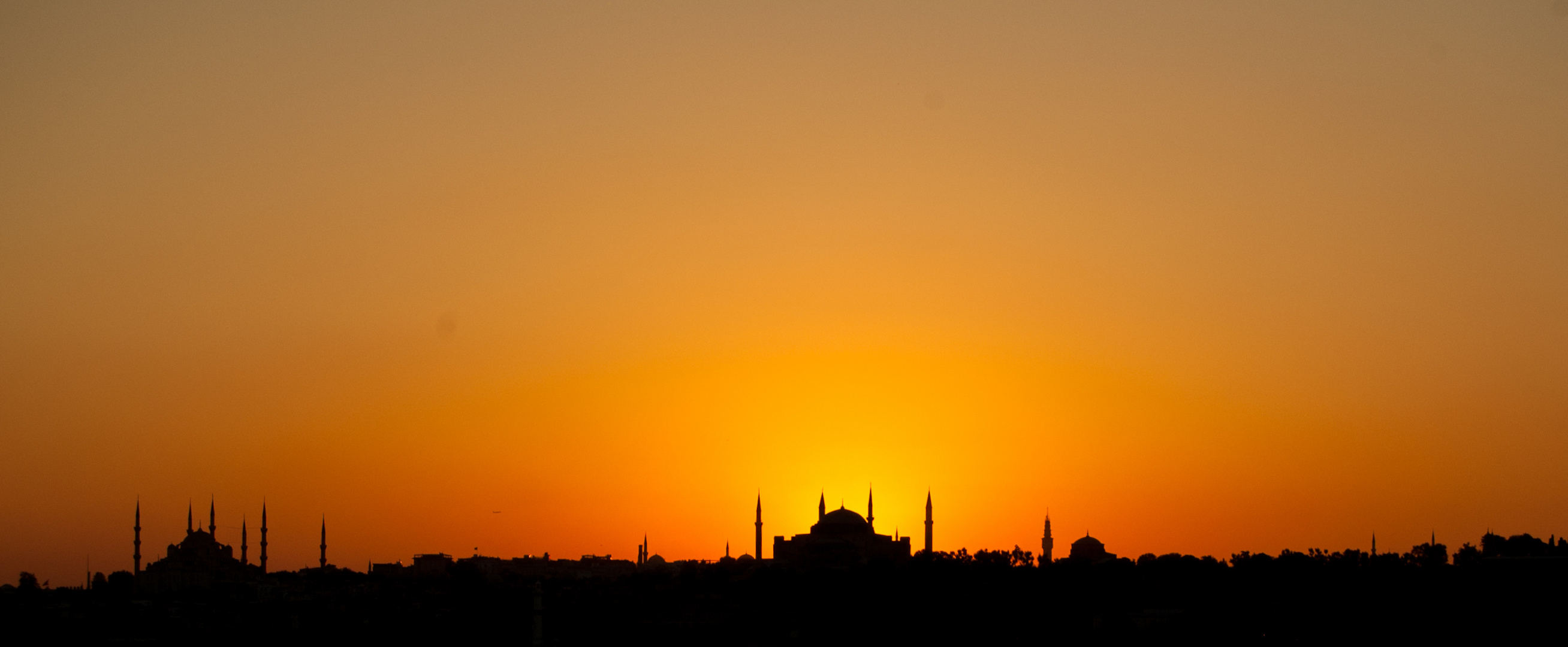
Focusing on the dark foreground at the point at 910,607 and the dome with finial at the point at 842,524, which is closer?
the dark foreground at the point at 910,607

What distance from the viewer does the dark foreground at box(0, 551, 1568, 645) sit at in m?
73.8

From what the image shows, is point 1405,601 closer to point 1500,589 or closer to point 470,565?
point 1500,589

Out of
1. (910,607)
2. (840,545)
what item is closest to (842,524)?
(840,545)

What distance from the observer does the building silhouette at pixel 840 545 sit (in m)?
106

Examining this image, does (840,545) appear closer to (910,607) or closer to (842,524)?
(842,524)

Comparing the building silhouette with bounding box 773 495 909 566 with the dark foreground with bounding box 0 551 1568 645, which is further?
the building silhouette with bounding box 773 495 909 566

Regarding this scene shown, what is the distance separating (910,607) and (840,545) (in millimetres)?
28555

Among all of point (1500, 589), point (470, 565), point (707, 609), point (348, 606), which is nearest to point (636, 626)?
point (707, 609)

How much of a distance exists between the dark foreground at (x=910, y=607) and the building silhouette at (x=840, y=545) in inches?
242

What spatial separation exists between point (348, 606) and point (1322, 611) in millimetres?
34949

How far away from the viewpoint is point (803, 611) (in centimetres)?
8144

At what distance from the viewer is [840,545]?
108 metres

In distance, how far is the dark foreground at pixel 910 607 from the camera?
7375 centimetres

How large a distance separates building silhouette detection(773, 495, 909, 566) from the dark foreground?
615 cm
